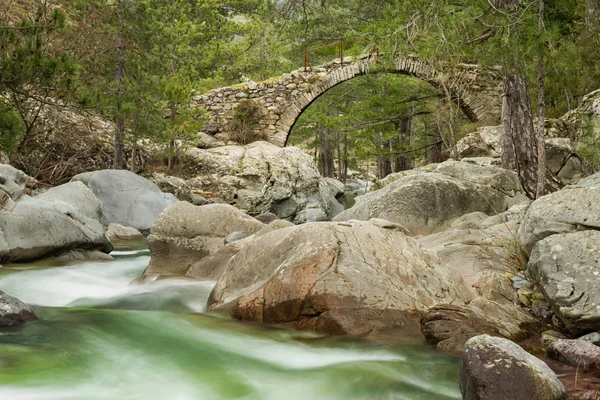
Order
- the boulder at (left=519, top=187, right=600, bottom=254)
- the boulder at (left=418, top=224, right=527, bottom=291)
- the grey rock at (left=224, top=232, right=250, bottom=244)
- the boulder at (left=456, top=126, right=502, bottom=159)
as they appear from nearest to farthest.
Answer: the boulder at (left=519, top=187, right=600, bottom=254) < the boulder at (left=418, top=224, right=527, bottom=291) < the grey rock at (left=224, top=232, right=250, bottom=244) < the boulder at (left=456, top=126, right=502, bottom=159)

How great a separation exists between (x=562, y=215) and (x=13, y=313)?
14.6 feet

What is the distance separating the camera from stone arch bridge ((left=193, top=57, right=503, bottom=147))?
17.9 metres

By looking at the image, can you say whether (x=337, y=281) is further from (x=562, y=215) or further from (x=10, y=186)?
(x=10, y=186)

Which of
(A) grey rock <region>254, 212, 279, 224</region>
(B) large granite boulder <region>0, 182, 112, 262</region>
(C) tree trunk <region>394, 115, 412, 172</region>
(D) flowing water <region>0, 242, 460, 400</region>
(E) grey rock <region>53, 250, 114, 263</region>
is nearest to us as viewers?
(D) flowing water <region>0, 242, 460, 400</region>

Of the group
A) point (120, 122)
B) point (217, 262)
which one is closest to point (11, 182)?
point (217, 262)

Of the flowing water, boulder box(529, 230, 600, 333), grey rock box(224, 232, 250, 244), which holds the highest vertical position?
grey rock box(224, 232, 250, 244)

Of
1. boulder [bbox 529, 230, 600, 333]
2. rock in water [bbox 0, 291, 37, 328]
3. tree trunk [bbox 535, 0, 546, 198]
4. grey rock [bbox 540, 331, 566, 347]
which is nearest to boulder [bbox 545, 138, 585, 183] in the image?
tree trunk [bbox 535, 0, 546, 198]

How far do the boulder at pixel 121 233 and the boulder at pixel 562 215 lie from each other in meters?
7.68

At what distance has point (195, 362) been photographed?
4062 millimetres

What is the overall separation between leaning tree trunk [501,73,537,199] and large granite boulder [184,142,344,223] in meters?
6.79

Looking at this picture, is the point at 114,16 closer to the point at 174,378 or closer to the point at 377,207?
the point at 377,207

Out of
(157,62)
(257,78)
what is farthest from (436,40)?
(257,78)

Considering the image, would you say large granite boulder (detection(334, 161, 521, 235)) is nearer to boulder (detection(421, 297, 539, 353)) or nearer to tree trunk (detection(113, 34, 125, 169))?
boulder (detection(421, 297, 539, 353))

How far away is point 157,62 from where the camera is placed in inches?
569
